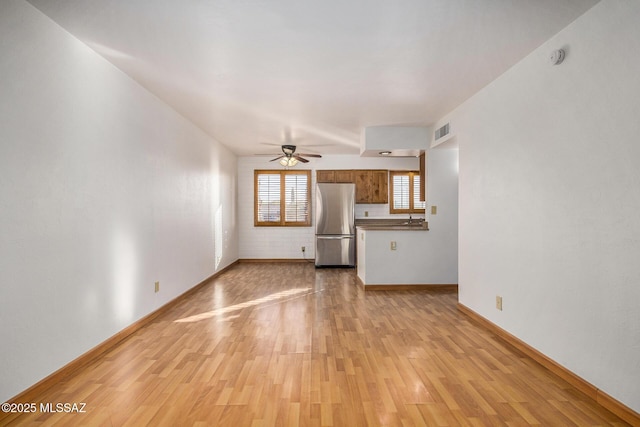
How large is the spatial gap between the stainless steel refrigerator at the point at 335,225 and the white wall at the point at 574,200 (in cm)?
404

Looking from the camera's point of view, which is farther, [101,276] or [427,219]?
[427,219]

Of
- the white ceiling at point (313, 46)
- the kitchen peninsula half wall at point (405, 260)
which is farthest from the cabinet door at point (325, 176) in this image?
the white ceiling at point (313, 46)

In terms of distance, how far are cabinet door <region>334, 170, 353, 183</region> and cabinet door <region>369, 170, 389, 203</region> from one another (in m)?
0.48

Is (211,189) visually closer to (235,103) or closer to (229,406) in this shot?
(235,103)

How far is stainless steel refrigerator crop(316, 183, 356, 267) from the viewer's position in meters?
7.49

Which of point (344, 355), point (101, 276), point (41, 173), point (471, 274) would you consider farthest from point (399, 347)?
point (41, 173)

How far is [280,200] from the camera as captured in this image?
27.2 ft

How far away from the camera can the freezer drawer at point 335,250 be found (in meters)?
7.49

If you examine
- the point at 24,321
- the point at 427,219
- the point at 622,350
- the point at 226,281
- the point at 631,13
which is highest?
the point at 631,13

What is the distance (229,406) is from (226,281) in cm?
408

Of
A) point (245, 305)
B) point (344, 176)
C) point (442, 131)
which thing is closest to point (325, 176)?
point (344, 176)

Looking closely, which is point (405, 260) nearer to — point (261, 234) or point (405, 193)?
point (405, 193)

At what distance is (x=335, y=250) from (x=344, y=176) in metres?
1.68

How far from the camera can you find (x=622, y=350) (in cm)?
204
